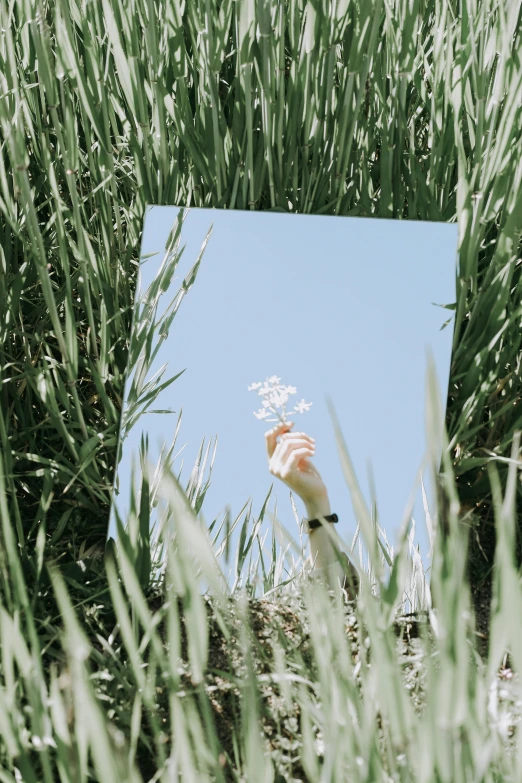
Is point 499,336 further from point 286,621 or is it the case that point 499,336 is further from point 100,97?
point 100,97

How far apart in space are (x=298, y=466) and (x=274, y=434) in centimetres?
6

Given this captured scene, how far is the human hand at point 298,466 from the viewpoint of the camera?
1.03 m

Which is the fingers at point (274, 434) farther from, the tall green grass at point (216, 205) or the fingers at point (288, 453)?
the tall green grass at point (216, 205)

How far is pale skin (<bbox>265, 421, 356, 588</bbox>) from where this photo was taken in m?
1.02

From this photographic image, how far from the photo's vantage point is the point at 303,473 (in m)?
1.03

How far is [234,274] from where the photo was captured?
1104mm

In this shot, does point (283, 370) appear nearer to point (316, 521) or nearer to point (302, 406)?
point (302, 406)

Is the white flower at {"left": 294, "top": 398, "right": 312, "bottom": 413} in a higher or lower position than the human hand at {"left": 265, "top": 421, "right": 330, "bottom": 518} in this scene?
higher

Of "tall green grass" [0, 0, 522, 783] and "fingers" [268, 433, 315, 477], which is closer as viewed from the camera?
"tall green grass" [0, 0, 522, 783]

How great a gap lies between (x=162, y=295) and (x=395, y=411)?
0.40 metres

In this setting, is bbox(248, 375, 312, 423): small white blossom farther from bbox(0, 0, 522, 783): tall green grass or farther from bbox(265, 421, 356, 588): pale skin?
bbox(0, 0, 522, 783): tall green grass

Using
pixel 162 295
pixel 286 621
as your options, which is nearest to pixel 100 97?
pixel 162 295

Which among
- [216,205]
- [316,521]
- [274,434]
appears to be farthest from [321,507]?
[216,205]

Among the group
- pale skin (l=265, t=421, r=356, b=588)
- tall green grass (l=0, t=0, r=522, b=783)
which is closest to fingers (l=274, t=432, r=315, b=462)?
pale skin (l=265, t=421, r=356, b=588)
